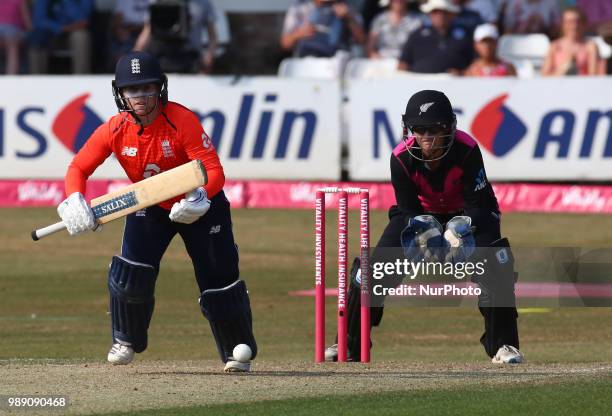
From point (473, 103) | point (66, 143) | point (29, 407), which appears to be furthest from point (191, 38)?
point (29, 407)

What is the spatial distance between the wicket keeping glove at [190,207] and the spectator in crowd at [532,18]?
12449mm

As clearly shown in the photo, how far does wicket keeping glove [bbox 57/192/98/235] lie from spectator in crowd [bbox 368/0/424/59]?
1140 cm

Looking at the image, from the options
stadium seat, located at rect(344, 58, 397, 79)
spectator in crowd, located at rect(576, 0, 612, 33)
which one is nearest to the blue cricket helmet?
stadium seat, located at rect(344, 58, 397, 79)

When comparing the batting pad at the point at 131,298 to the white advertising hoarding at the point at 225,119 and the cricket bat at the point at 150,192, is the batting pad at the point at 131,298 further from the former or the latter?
the white advertising hoarding at the point at 225,119

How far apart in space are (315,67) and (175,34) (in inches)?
73.4

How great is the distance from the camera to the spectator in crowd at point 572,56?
1805cm

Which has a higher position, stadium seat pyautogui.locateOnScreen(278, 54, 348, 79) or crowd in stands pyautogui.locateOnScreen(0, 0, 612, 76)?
crowd in stands pyautogui.locateOnScreen(0, 0, 612, 76)

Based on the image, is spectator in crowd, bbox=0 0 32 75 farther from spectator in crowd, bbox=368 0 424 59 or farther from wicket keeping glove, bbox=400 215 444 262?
wicket keeping glove, bbox=400 215 444 262

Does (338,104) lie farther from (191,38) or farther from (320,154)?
(191,38)

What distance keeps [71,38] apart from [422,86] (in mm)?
5390

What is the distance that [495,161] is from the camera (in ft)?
58.3

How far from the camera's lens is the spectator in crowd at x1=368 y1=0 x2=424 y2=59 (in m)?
19.2

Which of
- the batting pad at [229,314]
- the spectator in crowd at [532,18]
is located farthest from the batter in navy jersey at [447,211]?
the spectator in crowd at [532,18]

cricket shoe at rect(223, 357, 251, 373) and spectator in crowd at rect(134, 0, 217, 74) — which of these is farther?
spectator in crowd at rect(134, 0, 217, 74)
